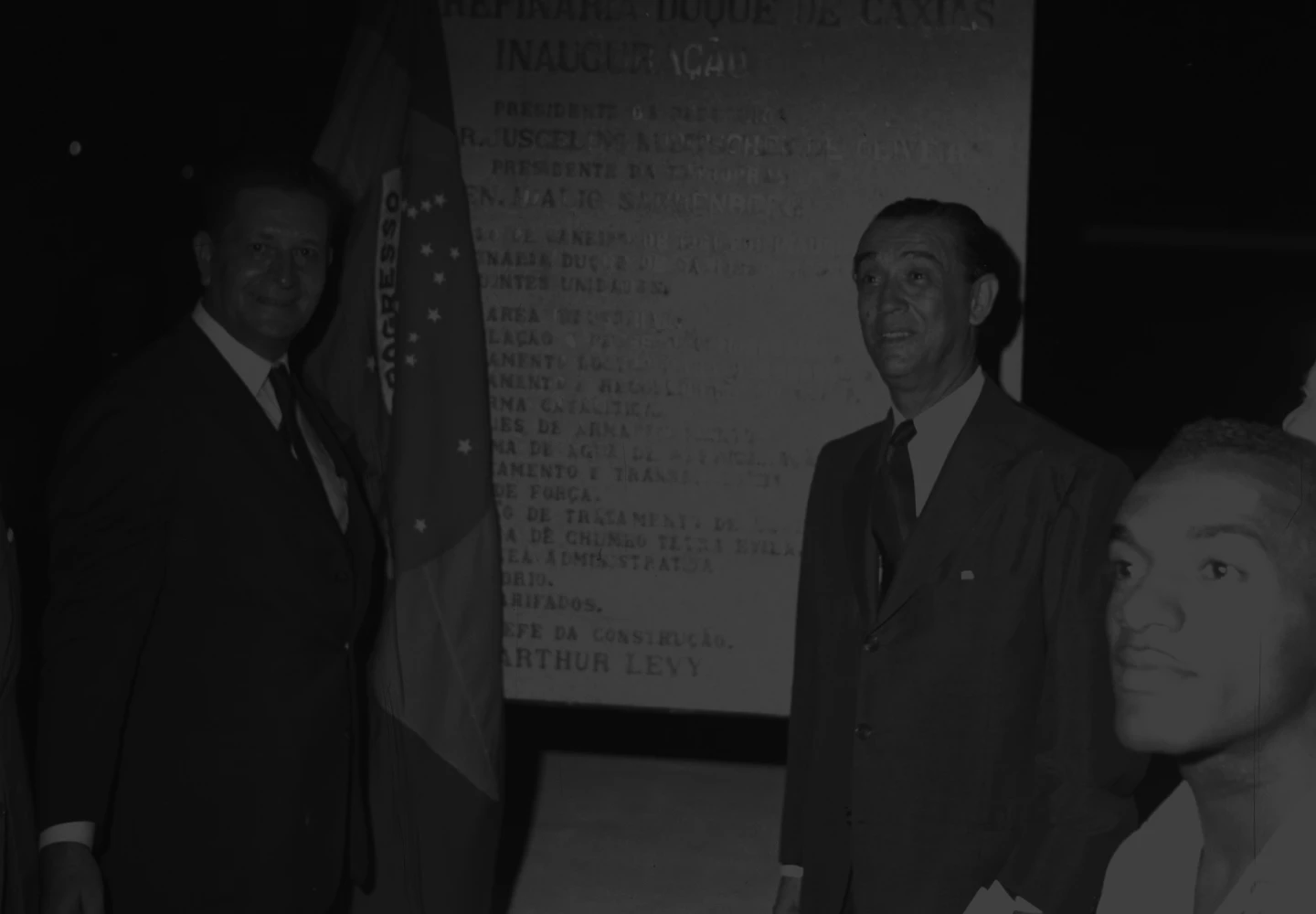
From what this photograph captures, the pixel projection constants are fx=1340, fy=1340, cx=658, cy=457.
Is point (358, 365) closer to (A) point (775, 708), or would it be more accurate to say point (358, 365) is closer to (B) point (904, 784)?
(A) point (775, 708)

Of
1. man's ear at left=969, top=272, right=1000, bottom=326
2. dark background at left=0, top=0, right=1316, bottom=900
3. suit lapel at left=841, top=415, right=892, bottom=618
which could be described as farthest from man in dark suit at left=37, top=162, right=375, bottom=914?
man's ear at left=969, top=272, right=1000, bottom=326

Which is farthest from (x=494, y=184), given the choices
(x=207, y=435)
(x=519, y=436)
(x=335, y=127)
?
(x=207, y=435)

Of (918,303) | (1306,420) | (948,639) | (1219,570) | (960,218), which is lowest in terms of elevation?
(948,639)

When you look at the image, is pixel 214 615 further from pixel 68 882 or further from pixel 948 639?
pixel 948 639

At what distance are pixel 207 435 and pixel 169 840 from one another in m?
0.64

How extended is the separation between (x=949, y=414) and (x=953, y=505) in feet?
0.62

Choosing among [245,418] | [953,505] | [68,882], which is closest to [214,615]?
[245,418]

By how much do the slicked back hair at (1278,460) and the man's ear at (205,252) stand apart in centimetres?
172

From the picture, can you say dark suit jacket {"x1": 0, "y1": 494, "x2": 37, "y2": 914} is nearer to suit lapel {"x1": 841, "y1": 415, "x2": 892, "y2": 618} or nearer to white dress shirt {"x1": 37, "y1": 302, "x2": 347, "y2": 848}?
white dress shirt {"x1": 37, "y1": 302, "x2": 347, "y2": 848}

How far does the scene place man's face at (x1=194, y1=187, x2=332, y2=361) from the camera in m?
2.23

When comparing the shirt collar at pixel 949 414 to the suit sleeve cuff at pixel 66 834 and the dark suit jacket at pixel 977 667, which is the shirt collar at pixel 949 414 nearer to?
the dark suit jacket at pixel 977 667

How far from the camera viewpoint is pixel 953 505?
1.94 meters

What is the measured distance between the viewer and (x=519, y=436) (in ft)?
9.52

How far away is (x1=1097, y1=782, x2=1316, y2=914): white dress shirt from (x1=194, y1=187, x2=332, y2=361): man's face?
1647 mm
